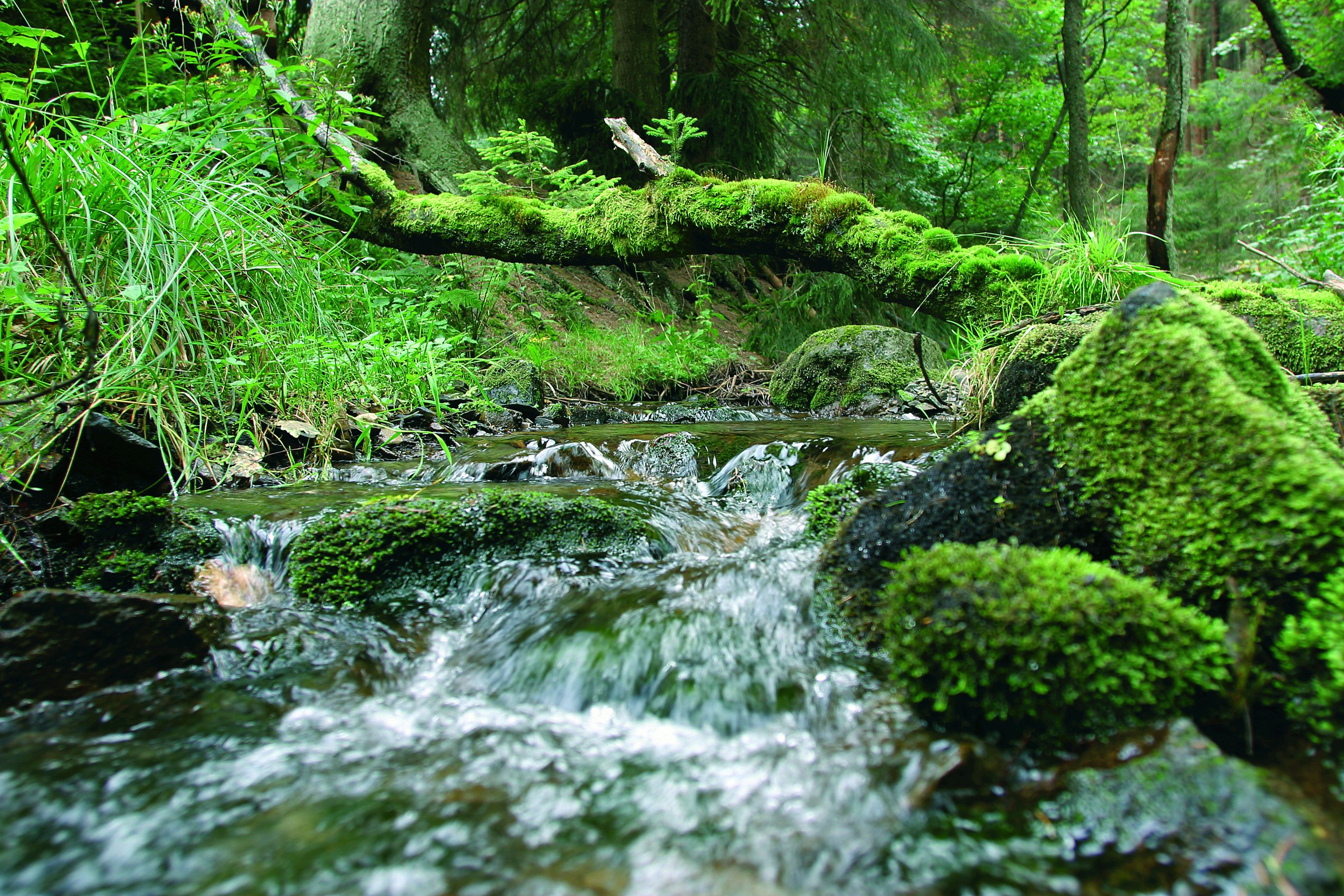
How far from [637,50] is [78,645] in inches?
380

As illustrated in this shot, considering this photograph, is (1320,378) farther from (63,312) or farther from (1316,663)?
(63,312)

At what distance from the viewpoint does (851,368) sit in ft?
22.1

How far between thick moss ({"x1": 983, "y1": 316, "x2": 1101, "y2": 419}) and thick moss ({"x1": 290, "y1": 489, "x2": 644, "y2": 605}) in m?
1.92

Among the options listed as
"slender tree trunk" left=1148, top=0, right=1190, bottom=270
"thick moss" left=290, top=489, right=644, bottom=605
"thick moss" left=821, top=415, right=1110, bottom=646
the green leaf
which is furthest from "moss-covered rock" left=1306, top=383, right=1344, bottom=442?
"slender tree trunk" left=1148, top=0, right=1190, bottom=270

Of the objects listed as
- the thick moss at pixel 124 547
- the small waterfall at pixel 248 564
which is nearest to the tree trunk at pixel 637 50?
the small waterfall at pixel 248 564

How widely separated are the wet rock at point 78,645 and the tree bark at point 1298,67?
11.0m

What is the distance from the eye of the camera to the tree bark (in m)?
7.69

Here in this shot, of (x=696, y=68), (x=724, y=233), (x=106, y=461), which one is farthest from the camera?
(x=696, y=68)

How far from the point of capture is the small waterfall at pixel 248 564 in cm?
241

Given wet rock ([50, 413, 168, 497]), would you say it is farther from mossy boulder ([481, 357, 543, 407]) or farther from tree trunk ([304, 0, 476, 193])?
tree trunk ([304, 0, 476, 193])

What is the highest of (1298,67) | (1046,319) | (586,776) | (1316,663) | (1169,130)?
(1298,67)

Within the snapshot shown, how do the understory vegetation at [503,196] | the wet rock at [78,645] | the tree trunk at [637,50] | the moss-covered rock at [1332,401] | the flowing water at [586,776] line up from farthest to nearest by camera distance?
the tree trunk at [637,50] < the understory vegetation at [503,196] < the moss-covered rock at [1332,401] < the wet rock at [78,645] < the flowing water at [586,776]

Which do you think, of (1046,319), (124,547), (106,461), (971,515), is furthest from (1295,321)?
(106,461)

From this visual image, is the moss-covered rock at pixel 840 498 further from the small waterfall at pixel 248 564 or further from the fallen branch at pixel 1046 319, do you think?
the small waterfall at pixel 248 564
